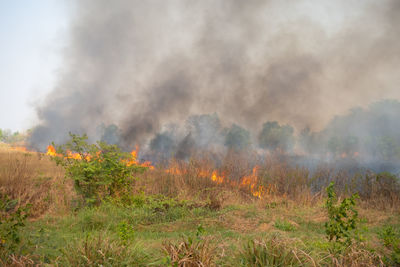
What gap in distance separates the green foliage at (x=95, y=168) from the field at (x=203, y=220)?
0.43m

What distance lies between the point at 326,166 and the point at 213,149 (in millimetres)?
5301

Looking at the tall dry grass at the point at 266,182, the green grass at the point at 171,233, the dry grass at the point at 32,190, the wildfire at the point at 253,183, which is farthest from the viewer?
the wildfire at the point at 253,183

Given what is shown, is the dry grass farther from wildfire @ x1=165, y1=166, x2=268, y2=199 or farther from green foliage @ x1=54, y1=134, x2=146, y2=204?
wildfire @ x1=165, y1=166, x2=268, y2=199

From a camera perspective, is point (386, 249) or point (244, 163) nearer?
point (386, 249)

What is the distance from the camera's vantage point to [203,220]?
844 cm

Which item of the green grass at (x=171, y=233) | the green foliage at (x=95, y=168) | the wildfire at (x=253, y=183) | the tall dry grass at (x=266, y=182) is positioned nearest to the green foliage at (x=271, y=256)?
the green grass at (x=171, y=233)

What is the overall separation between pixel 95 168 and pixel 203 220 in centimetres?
365

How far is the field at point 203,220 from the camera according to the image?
3.87m

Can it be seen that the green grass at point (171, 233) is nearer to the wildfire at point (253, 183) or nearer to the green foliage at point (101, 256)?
the green foliage at point (101, 256)

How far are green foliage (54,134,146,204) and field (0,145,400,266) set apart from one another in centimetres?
43

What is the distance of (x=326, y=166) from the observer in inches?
549

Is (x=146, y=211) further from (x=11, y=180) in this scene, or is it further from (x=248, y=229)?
(x=11, y=180)

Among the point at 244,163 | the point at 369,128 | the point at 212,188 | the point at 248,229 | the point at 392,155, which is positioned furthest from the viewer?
the point at 369,128

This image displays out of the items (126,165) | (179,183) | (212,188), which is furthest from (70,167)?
(212,188)
